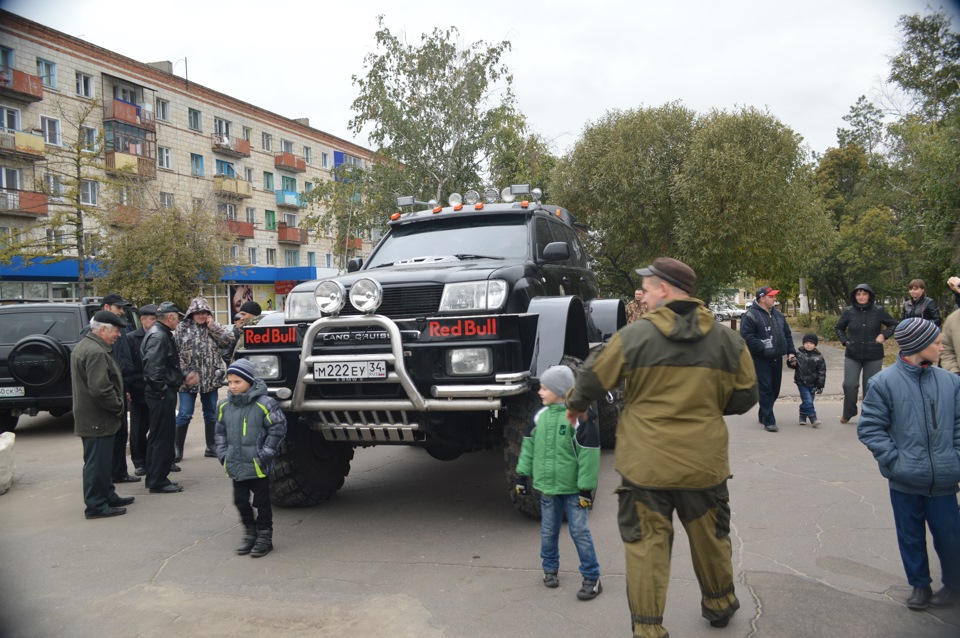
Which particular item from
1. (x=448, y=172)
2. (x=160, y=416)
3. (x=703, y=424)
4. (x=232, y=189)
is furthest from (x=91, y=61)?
(x=703, y=424)

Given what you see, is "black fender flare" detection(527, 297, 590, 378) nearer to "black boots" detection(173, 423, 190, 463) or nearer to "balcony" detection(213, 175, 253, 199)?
"black boots" detection(173, 423, 190, 463)

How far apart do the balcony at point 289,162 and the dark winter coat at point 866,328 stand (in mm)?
44158

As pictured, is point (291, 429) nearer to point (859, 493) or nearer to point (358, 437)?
point (358, 437)

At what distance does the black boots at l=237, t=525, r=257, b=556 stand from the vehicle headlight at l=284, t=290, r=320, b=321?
5.04 ft

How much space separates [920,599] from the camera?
375 centimetres

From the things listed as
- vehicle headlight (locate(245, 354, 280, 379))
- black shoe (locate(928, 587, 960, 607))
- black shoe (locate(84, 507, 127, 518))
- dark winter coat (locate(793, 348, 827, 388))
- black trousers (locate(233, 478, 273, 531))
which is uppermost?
vehicle headlight (locate(245, 354, 280, 379))

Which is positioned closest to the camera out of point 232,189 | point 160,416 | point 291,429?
point 291,429

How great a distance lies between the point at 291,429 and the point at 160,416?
1.82 metres

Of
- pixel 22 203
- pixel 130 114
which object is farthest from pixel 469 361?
pixel 130 114

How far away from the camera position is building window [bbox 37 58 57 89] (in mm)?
32188

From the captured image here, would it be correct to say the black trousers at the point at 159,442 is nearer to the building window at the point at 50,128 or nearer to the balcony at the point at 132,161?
the balcony at the point at 132,161

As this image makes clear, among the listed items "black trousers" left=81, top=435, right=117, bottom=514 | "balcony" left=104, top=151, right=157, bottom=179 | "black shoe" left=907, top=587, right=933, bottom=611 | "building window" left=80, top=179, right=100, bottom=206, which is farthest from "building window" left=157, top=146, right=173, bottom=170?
"black shoe" left=907, top=587, right=933, bottom=611

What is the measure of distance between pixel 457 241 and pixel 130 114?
35.7 metres

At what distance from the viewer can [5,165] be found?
30031 mm
